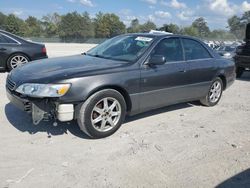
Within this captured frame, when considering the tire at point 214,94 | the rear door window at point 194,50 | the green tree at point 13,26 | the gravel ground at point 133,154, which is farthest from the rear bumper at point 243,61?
the green tree at point 13,26

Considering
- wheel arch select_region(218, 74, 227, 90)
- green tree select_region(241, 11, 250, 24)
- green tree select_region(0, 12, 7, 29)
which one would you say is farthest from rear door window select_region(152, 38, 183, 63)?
green tree select_region(241, 11, 250, 24)

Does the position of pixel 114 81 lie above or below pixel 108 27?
below

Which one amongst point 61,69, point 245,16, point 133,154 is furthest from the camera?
point 245,16

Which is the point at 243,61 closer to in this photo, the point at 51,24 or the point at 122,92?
the point at 122,92

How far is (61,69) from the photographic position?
4.44 metres

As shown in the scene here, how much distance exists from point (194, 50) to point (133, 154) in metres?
2.96

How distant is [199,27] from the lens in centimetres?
11475

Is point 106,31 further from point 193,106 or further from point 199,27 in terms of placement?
point 193,106

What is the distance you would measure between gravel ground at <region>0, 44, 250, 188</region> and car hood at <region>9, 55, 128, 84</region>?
86 cm

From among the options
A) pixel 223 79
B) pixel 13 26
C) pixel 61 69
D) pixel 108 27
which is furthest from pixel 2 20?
pixel 61 69

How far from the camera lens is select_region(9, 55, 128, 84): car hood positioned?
13.8ft

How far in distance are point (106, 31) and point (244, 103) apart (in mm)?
84071

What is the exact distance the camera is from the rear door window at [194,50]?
5.91m

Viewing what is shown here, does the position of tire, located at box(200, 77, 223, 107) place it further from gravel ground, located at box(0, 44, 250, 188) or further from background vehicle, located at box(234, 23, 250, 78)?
background vehicle, located at box(234, 23, 250, 78)
